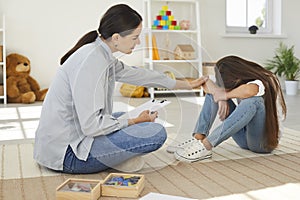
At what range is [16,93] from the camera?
3699 mm

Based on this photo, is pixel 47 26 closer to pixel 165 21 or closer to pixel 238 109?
pixel 165 21

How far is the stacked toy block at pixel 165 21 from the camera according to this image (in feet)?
13.6

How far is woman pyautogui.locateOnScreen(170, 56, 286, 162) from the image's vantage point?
167 cm

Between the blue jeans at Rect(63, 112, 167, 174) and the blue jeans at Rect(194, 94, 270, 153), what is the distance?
0.96ft

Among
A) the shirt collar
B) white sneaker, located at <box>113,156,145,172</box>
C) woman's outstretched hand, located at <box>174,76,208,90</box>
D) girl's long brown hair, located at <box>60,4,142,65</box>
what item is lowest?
white sneaker, located at <box>113,156,145,172</box>

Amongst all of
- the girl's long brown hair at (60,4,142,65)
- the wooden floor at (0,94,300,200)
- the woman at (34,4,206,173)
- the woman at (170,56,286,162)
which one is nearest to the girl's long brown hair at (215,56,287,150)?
the woman at (170,56,286,162)

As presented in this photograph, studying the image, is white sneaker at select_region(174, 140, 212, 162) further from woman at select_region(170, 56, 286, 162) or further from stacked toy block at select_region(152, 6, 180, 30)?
stacked toy block at select_region(152, 6, 180, 30)

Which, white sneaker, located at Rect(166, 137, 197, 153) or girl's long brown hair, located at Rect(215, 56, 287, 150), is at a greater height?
girl's long brown hair, located at Rect(215, 56, 287, 150)

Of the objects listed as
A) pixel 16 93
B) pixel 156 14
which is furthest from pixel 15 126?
pixel 156 14

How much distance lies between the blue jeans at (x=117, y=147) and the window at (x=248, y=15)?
3.43 metres

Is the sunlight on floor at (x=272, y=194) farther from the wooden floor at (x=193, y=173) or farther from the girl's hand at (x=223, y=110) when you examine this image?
the girl's hand at (x=223, y=110)

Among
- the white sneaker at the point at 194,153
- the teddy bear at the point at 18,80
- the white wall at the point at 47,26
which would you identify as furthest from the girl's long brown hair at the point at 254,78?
the teddy bear at the point at 18,80

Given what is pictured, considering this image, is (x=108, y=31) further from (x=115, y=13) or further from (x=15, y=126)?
(x=15, y=126)

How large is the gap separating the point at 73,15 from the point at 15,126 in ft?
5.90
